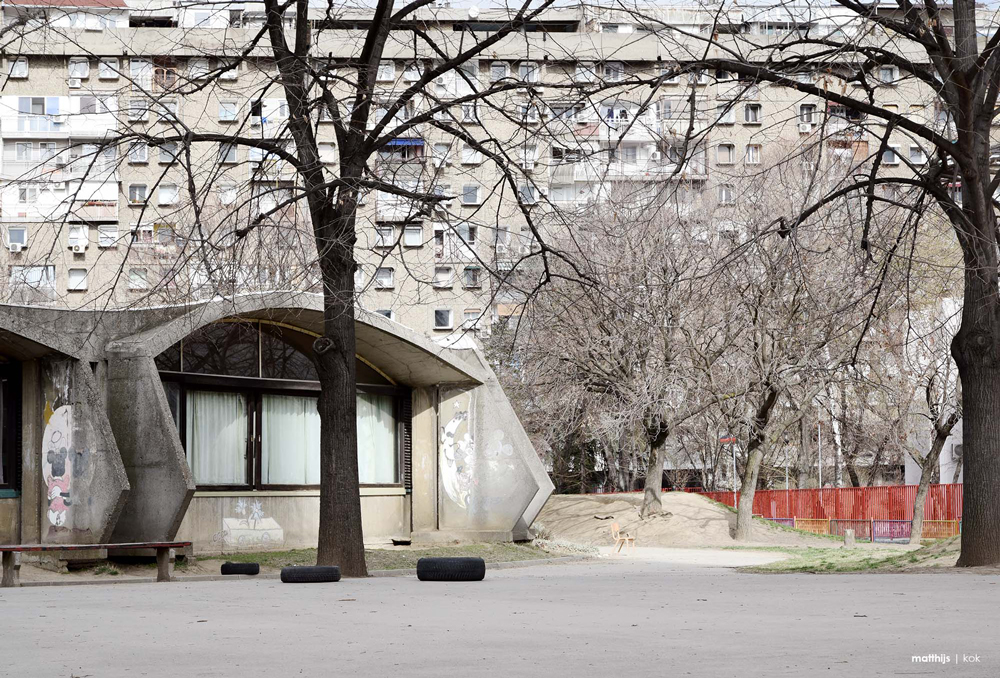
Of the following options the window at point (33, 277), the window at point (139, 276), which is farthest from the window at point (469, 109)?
the window at point (33, 277)

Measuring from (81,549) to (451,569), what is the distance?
622 centimetres

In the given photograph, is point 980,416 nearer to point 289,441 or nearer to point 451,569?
point 451,569

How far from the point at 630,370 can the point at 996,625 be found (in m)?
27.8

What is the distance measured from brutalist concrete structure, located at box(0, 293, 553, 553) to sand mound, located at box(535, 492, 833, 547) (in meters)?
9.91

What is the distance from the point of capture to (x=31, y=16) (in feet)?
47.7

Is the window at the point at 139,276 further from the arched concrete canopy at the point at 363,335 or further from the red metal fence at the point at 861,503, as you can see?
the red metal fence at the point at 861,503

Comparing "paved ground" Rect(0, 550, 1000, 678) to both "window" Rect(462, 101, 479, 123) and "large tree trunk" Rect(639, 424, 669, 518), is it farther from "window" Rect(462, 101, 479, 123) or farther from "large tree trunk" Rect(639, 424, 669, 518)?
"large tree trunk" Rect(639, 424, 669, 518)

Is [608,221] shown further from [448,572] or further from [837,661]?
[837,661]

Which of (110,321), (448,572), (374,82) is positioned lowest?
(448,572)

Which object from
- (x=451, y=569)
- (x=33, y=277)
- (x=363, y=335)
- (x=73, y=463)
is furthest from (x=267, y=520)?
(x=33, y=277)

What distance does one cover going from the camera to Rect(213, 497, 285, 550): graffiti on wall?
Answer: 22250 millimetres

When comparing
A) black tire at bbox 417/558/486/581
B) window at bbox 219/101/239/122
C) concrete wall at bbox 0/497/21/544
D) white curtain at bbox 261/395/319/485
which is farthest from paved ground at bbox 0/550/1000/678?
white curtain at bbox 261/395/319/485

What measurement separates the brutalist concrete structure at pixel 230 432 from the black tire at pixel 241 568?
3.56 ft

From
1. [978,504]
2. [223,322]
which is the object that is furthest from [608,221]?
[978,504]
